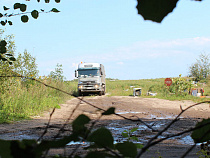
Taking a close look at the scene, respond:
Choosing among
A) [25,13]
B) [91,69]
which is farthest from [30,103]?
[91,69]

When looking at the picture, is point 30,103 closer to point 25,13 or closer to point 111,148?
point 25,13

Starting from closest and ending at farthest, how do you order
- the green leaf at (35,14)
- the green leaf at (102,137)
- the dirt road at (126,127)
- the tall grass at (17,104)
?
the green leaf at (102,137), the green leaf at (35,14), the dirt road at (126,127), the tall grass at (17,104)

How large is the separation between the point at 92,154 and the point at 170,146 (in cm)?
423

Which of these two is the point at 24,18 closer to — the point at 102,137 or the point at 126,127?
the point at 102,137

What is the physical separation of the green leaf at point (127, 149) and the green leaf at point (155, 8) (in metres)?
0.32

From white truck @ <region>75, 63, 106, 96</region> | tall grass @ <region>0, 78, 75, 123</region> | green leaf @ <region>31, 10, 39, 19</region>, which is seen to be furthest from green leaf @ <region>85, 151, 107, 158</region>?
white truck @ <region>75, 63, 106, 96</region>

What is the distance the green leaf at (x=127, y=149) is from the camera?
633mm

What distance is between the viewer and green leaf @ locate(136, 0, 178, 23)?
0.65m

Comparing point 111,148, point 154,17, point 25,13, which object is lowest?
point 111,148

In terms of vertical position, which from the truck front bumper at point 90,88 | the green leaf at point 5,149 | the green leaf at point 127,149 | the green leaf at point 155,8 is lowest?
the truck front bumper at point 90,88

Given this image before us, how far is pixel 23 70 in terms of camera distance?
13984 millimetres

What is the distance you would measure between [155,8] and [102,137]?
34 centimetres

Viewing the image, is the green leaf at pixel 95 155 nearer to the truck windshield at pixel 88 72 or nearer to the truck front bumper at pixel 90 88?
the truck front bumper at pixel 90 88

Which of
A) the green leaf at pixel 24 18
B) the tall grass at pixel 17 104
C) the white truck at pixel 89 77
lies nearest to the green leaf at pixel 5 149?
the green leaf at pixel 24 18
